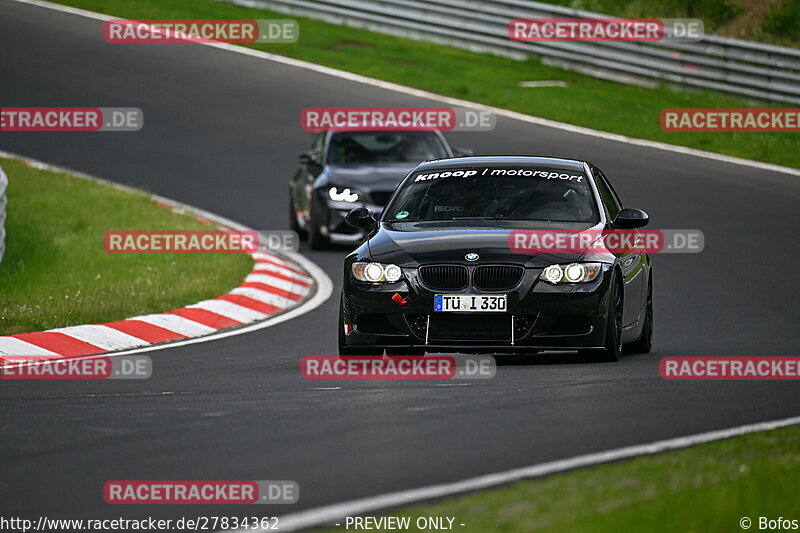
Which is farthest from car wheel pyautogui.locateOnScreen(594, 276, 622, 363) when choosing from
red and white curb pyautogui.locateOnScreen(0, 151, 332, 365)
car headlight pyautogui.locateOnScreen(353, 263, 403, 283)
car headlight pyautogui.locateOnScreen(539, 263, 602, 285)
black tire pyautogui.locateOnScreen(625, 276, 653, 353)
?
red and white curb pyautogui.locateOnScreen(0, 151, 332, 365)

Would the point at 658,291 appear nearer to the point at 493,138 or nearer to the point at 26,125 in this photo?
the point at 493,138

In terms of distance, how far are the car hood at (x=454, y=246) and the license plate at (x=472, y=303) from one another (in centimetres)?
A: 23

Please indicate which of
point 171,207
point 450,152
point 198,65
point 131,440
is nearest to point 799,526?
point 131,440

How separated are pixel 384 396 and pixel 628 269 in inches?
110

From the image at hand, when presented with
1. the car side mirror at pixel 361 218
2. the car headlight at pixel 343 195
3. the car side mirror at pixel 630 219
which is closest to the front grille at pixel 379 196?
the car headlight at pixel 343 195

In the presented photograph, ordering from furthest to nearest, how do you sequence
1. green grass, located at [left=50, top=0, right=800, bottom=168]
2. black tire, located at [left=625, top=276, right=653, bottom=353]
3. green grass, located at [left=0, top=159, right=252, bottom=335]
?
1. green grass, located at [left=50, top=0, right=800, bottom=168]
2. green grass, located at [left=0, top=159, right=252, bottom=335]
3. black tire, located at [left=625, top=276, right=653, bottom=353]

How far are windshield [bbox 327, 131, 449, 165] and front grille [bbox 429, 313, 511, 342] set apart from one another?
9528 millimetres

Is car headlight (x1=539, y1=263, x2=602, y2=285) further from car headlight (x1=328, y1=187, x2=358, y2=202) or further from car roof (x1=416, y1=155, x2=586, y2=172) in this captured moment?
car headlight (x1=328, y1=187, x2=358, y2=202)

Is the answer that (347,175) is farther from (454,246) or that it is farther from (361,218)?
(454,246)

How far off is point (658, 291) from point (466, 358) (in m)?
5.28

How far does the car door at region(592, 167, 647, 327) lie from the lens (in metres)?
11.0

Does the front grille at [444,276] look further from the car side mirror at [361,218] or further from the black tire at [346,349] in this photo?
the car side mirror at [361,218]

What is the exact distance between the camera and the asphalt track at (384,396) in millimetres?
6980

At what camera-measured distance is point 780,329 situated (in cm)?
1295
